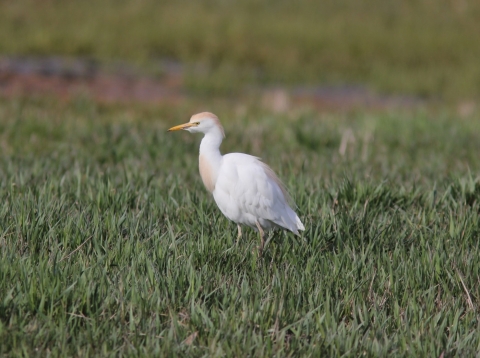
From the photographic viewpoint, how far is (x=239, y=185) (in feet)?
14.7

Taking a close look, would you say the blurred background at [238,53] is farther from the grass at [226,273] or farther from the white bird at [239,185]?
the white bird at [239,185]

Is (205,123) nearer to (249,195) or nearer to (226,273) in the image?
(249,195)

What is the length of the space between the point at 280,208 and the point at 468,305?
1252mm

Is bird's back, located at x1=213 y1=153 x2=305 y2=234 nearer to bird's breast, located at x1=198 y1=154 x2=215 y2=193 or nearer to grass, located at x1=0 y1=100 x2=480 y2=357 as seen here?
bird's breast, located at x1=198 y1=154 x2=215 y2=193

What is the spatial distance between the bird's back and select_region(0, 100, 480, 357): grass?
150 millimetres

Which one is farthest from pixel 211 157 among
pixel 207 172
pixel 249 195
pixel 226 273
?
pixel 226 273

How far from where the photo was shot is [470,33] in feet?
68.9

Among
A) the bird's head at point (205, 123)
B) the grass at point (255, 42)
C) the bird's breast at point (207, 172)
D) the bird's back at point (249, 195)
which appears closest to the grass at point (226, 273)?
the bird's back at point (249, 195)

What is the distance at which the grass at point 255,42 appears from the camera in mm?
17453

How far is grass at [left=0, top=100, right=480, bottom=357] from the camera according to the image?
3.46 m

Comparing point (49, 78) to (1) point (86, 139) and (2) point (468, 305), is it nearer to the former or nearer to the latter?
(1) point (86, 139)

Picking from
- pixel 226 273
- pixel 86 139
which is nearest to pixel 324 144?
pixel 86 139

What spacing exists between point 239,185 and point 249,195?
0.09 m

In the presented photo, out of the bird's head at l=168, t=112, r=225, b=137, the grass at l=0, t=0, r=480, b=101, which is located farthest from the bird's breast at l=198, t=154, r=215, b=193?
the grass at l=0, t=0, r=480, b=101
